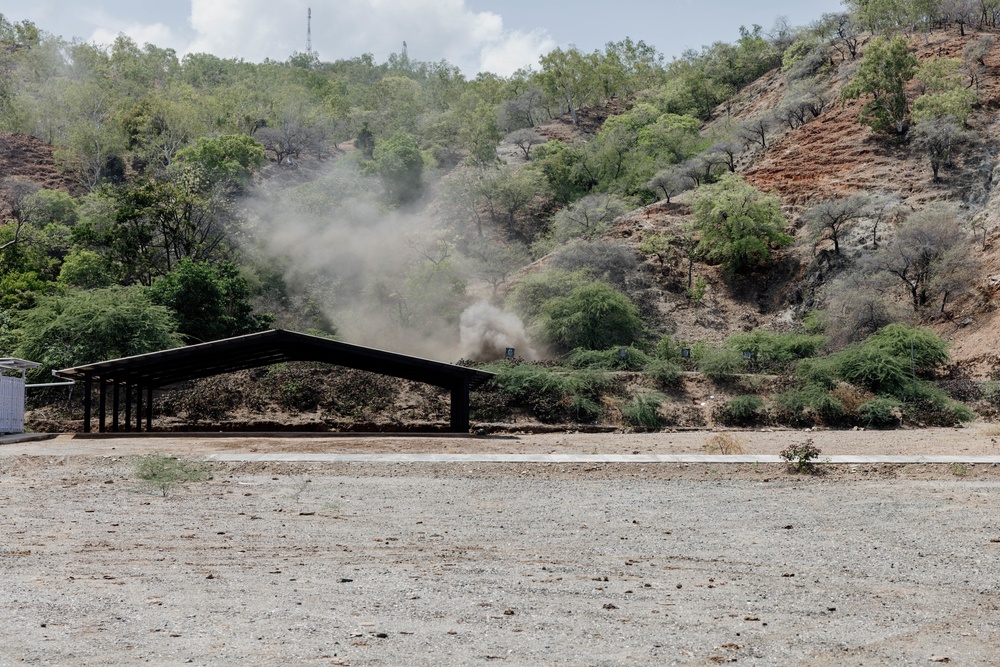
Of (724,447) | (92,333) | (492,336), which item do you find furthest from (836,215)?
(92,333)

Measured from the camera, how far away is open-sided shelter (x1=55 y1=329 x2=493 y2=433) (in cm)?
2783

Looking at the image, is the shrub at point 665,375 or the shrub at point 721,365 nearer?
the shrub at point 665,375

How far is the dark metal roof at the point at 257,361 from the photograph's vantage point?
2778 centimetres

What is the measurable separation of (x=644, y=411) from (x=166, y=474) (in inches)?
777

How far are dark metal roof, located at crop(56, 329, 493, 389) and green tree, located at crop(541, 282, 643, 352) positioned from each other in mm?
12866

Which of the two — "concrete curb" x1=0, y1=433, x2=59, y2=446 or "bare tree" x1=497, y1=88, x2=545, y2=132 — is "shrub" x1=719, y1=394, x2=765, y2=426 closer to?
"concrete curb" x1=0, y1=433, x2=59, y2=446

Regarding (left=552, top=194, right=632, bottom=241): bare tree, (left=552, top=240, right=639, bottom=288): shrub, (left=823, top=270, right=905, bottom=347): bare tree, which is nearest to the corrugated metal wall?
(left=552, top=240, right=639, bottom=288): shrub

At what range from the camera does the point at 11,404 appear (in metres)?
29.7

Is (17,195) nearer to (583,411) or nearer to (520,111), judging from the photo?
(520,111)

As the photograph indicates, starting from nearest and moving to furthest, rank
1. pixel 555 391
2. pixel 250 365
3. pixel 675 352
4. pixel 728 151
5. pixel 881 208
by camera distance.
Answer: pixel 250 365, pixel 555 391, pixel 675 352, pixel 881 208, pixel 728 151

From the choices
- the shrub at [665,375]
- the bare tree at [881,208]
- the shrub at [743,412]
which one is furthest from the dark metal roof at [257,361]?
the bare tree at [881,208]

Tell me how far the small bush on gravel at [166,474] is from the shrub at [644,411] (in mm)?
17933

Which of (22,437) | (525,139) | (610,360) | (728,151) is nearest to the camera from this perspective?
(22,437)

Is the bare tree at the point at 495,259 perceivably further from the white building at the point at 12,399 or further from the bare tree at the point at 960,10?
the bare tree at the point at 960,10
